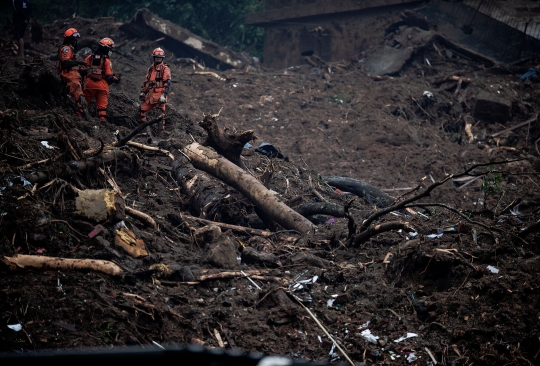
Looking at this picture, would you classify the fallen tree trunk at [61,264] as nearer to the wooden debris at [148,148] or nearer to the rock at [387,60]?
the wooden debris at [148,148]

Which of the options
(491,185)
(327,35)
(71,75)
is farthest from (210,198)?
(327,35)

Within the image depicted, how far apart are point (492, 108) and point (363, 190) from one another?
19.4ft

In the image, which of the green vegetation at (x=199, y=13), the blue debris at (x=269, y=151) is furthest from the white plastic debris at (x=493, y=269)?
the green vegetation at (x=199, y=13)

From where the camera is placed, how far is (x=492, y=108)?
505 inches

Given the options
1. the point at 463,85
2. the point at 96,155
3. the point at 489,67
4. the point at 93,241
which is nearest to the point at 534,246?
the point at 93,241

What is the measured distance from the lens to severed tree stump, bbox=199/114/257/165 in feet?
25.4

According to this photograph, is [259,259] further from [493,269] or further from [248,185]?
[493,269]

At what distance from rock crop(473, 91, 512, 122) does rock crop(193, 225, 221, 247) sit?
948 cm

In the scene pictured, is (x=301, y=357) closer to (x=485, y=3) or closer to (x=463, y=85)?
(x=463, y=85)

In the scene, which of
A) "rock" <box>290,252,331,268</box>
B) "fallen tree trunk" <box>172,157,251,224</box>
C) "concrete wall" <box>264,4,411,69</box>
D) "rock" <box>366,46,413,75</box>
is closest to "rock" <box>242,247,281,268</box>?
"rock" <box>290,252,331,268</box>

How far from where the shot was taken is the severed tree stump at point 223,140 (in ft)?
25.4

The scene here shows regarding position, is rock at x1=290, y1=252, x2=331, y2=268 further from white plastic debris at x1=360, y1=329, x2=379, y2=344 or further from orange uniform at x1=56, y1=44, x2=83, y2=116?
orange uniform at x1=56, y1=44, x2=83, y2=116

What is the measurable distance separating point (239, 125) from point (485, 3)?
370 inches

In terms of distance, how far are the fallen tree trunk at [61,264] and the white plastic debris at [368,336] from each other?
230 centimetres
